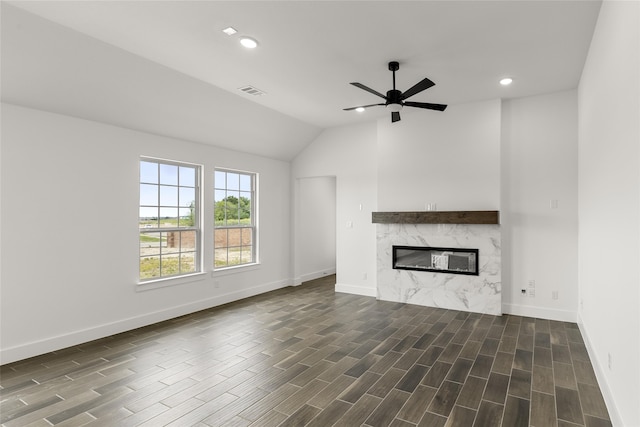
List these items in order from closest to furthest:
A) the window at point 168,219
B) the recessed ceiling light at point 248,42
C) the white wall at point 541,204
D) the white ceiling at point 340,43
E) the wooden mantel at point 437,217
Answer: the white ceiling at point 340,43 < the recessed ceiling light at point 248,42 < the white wall at point 541,204 < the window at point 168,219 < the wooden mantel at point 437,217

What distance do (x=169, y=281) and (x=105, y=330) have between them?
971 mm

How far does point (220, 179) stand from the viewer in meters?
5.88

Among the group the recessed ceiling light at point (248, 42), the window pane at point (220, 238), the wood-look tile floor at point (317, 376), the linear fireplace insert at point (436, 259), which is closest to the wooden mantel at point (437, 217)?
the linear fireplace insert at point (436, 259)

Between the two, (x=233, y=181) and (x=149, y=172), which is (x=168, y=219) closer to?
(x=149, y=172)

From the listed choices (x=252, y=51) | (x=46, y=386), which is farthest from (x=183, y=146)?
(x=46, y=386)

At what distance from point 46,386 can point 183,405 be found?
52.0 inches

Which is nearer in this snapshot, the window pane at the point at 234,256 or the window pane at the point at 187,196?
the window pane at the point at 187,196

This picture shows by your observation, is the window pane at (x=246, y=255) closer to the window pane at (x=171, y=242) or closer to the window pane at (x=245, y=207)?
the window pane at (x=245, y=207)

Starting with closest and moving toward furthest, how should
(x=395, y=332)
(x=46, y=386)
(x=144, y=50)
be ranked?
(x=46, y=386) < (x=144, y=50) < (x=395, y=332)

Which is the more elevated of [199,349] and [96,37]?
[96,37]

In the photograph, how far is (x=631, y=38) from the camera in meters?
1.95

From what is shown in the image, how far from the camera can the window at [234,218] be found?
5836mm

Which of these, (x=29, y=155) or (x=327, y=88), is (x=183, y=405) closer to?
(x=29, y=155)

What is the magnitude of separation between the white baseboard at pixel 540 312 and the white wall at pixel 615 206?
3.84 ft
